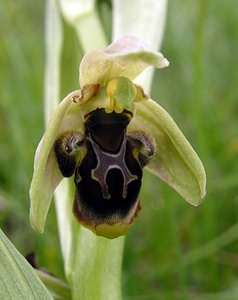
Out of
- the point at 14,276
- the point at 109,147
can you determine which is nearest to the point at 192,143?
the point at 109,147

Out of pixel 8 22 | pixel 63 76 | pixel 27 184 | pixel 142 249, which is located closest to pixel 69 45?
pixel 63 76

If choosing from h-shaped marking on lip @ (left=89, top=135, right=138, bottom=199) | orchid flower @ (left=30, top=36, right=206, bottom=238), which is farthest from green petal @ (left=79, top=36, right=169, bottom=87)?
h-shaped marking on lip @ (left=89, top=135, right=138, bottom=199)

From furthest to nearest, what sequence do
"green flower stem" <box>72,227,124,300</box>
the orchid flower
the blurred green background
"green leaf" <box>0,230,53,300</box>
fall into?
the blurred green background, "green flower stem" <box>72,227,124,300</box>, the orchid flower, "green leaf" <box>0,230,53,300</box>

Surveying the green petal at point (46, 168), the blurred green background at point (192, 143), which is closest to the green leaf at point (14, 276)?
the green petal at point (46, 168)

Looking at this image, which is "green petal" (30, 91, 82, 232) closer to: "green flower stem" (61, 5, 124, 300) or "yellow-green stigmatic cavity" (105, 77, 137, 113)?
"yellow-green stigmatic cavity" (105, 77, 137, 113)

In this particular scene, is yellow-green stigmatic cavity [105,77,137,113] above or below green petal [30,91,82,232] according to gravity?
above

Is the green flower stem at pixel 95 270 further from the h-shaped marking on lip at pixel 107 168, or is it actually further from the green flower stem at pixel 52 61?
the green flower stem at pixel 52 61

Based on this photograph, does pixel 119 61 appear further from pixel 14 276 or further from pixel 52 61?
pixel 52 61
